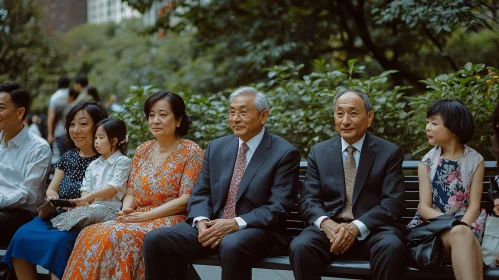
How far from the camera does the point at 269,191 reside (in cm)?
423

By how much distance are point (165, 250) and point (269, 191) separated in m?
0.87

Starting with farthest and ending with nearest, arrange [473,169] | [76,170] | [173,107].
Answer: [76,170]
[173,107]
[473,169]

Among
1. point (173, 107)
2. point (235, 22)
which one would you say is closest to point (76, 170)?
point (173, 107)

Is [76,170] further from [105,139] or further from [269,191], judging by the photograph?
A: [269,191]

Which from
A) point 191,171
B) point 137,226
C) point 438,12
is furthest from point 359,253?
point 438,12

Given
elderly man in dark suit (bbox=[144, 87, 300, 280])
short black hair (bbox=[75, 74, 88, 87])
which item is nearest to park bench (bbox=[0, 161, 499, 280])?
elderly man in dark suit (bbox=[144, 87, 300, 280])

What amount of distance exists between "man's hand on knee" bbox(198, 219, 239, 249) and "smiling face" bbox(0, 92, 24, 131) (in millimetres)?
2225

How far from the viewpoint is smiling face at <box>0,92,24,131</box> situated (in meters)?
5.02

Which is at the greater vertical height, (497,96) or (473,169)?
(497,96)

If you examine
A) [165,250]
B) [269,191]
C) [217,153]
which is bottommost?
[165,250]

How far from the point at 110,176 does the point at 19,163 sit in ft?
3.18

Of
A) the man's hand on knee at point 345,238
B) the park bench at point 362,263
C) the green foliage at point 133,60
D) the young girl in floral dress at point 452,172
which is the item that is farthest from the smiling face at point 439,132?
the green foliage at point 133,60

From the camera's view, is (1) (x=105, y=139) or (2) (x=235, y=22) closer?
(1) (x=105, y=139)

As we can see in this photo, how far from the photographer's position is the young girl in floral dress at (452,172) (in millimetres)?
3828
